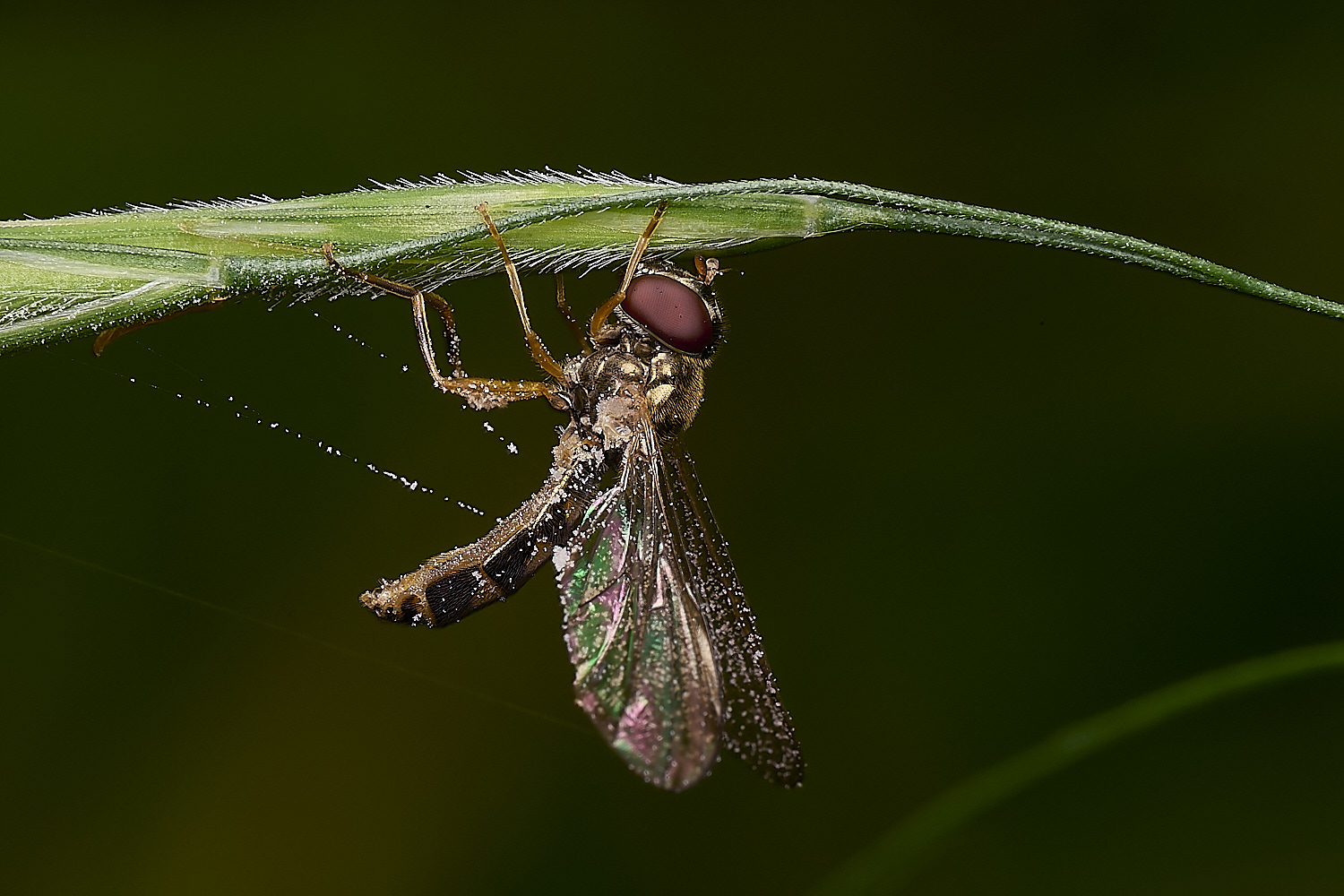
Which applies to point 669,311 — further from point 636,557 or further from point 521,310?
point 636,557

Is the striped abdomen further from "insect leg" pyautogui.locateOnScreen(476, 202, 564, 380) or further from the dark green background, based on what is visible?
the dark green background

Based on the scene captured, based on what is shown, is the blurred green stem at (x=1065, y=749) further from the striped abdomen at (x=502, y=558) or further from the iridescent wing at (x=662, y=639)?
the striped abdomen at (x=502, y=558)

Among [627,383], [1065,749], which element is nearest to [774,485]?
[627,383]

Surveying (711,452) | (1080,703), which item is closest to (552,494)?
(711,452)

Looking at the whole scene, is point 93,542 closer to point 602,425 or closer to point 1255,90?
point 602,425

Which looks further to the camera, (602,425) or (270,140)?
(270,140)

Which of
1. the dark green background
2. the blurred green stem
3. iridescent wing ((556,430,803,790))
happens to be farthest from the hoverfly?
the dark green background
